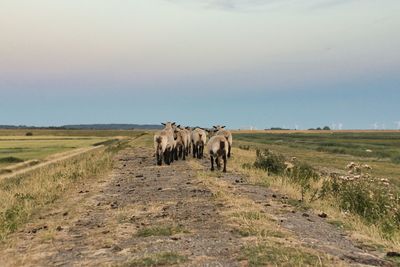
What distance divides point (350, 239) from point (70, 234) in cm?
615

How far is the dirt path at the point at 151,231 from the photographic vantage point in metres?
9.09

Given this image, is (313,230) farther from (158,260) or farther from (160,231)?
(158,260)

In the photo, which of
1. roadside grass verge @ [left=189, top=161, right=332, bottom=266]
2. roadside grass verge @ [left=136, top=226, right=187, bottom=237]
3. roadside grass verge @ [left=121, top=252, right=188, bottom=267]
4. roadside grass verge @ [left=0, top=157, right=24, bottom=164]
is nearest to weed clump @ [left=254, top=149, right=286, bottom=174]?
roadside grass verge @ [left=189, top=161, right=332, bottom=266]

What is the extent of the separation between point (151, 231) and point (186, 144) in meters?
22.6

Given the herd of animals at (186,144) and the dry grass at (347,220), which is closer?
the dry grass at (347,220)

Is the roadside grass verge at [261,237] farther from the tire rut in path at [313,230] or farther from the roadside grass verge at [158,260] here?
the roadside grass verge at [158,260]

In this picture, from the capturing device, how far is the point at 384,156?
52.7 meters

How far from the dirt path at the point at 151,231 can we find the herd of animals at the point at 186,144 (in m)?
5.23

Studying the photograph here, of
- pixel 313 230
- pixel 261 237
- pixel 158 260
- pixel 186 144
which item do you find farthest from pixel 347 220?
pixel 186 144

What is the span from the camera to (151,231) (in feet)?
36.6

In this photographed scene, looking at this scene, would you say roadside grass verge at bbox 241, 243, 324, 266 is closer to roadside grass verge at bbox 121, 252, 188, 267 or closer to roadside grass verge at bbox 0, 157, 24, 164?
roadside grass verge at bbox 121, 252, 188, 267

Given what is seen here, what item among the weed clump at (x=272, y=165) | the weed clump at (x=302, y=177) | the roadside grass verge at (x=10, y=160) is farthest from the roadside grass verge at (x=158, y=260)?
the roadside grass verge at (x=10, y=160)

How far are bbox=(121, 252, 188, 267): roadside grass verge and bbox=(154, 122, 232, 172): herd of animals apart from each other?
1542cm

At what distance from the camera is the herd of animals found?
24250 millimetres
